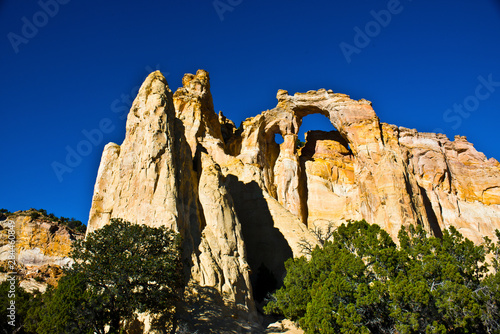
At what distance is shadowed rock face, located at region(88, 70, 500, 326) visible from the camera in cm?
2855

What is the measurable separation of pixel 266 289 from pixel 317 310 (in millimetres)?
11600

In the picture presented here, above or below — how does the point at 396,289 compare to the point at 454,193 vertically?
below

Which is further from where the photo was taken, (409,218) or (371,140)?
(371,140)

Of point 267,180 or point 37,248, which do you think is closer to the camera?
point 37,248

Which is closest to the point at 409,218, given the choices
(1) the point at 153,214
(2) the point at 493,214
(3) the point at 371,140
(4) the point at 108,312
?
(3) the point at 371,140

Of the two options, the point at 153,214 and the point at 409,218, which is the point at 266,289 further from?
the point at 409,218

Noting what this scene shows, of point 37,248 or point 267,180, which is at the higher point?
point 267,180

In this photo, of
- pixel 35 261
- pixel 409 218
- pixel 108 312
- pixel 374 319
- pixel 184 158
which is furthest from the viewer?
pixel 409 218

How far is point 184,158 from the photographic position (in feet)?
106

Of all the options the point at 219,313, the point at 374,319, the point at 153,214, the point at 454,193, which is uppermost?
the point at 454,193

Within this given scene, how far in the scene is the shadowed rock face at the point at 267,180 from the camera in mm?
28547

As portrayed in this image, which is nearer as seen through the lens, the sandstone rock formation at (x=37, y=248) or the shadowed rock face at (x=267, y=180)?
the shadowed rock face at (x=267, y=180)

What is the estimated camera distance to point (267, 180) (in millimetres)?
48562

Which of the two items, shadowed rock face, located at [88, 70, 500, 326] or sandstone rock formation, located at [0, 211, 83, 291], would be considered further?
sandstone rock formation, located at [0, 211, 83, 291]
